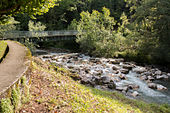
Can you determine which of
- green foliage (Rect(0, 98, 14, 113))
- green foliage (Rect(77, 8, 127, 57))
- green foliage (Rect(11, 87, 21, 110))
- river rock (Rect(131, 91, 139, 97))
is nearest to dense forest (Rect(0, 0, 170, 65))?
green foliage (Rect(77, 8, 127, 57))

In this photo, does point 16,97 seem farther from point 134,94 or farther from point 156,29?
point 156,29

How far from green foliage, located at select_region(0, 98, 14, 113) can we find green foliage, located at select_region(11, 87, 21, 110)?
178mm

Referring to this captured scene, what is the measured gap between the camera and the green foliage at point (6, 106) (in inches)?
109

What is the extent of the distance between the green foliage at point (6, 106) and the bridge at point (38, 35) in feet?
51.9

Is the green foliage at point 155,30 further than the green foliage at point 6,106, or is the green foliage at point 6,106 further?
the green foliage at point 155,30

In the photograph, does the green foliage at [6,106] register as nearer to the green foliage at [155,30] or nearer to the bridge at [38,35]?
the bridge at [38,35]

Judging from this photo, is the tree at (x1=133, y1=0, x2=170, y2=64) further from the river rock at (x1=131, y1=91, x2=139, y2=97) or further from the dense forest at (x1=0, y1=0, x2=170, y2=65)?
the river rock at (x1=131, y1=91, x2=139, y2=97)

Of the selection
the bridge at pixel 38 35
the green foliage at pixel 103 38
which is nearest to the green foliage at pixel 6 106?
the bridge at pixel 38 35

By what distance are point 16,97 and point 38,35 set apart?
18470 millimetres

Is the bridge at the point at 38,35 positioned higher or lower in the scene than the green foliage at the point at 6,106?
higher

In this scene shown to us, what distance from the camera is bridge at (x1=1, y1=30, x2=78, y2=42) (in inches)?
809

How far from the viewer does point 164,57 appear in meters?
17.8

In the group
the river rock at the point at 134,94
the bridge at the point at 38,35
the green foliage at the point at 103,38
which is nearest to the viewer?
the river rock at the point at 134,94

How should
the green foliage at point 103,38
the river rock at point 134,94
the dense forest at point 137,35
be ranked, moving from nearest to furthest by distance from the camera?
the river rock at point 134,94
the dense forest at point 137,35
the green foliage at point 103,38
